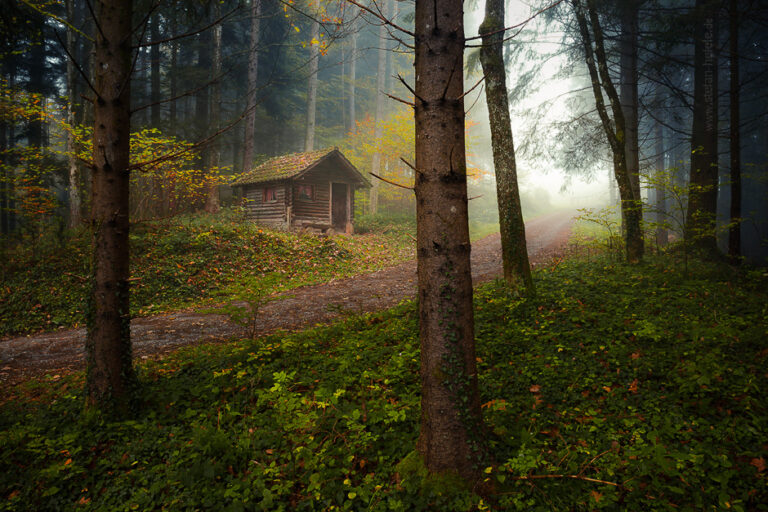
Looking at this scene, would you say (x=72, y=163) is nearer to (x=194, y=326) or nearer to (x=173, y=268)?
(x=173, y=268)

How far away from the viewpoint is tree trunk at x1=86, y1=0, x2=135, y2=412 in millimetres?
3879

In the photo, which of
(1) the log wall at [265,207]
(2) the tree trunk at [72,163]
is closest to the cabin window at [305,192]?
(1) the log wall at [265,207]

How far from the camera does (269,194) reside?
68.6 ft

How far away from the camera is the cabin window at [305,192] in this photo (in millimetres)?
20283

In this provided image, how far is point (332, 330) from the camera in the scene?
622 cm

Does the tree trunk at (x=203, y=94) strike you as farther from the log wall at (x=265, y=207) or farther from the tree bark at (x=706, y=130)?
the tree bark at (x=706, y=130)

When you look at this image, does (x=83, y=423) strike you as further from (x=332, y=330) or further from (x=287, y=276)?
(x=287, y=276)

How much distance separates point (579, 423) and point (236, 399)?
3.71 meters

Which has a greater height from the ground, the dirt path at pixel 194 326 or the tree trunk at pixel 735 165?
the tree trunk at pixel 735 165

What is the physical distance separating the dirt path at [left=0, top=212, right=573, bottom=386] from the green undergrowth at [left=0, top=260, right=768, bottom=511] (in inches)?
51.1

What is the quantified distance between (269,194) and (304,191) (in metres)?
2.13

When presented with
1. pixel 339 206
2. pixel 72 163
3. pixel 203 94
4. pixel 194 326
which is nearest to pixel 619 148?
pixel 194 326

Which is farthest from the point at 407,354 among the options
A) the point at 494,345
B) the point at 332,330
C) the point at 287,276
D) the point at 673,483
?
the point at 287,276

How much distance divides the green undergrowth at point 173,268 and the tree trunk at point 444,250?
3.65 meters
